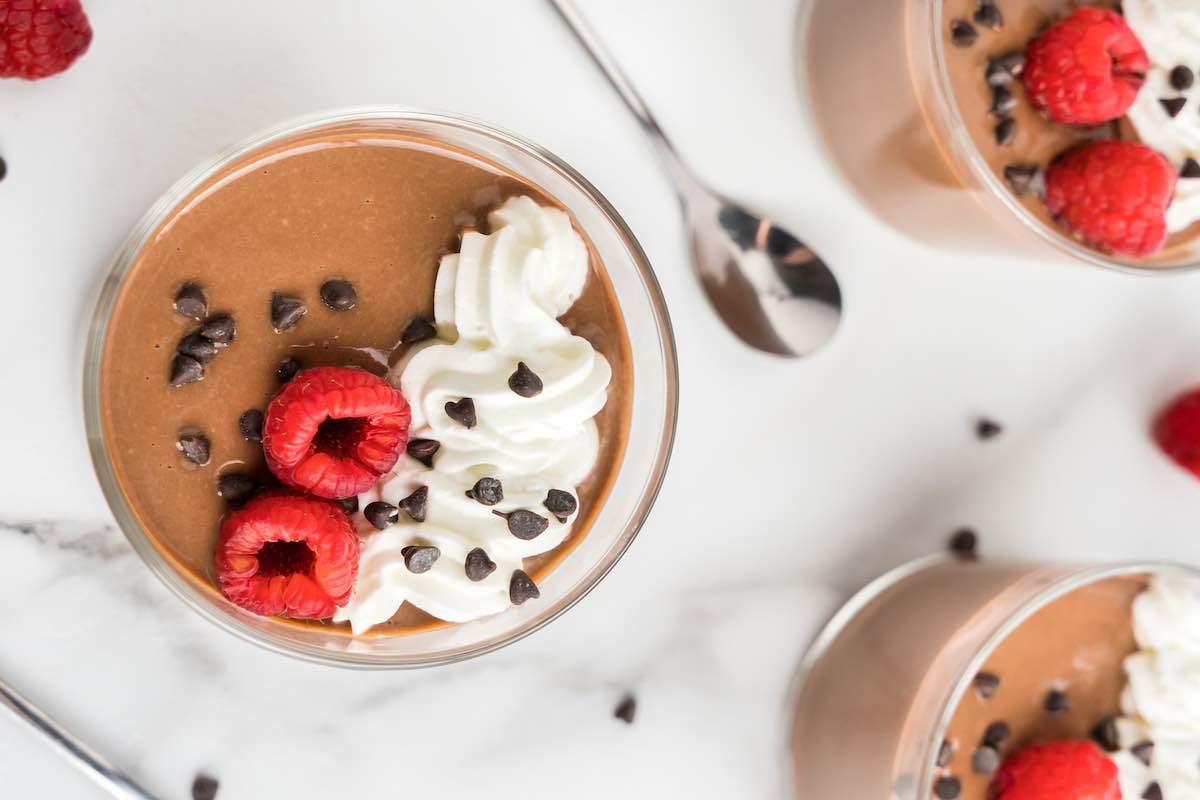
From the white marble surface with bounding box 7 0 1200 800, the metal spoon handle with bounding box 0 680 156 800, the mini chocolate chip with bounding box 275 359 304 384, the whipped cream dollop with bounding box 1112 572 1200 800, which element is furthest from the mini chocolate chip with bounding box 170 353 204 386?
the whipped cream dollop with bounding box 1112 572 1200 800

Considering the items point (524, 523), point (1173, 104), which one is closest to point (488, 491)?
point (524, 523)

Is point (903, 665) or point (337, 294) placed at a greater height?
point (337, 294)

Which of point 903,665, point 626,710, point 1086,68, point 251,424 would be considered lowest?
point 626,710

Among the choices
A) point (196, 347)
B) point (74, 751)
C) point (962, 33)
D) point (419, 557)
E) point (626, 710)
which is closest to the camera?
point (196, 347)

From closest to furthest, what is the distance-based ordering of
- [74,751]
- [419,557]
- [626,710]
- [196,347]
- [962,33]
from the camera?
[196,347]
[419,557]
[962,33]
[74,751]
[626,710]

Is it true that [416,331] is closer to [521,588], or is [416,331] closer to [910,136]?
[521,588]

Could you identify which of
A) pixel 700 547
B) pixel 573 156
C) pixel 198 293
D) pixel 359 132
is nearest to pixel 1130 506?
pixel 700 547
